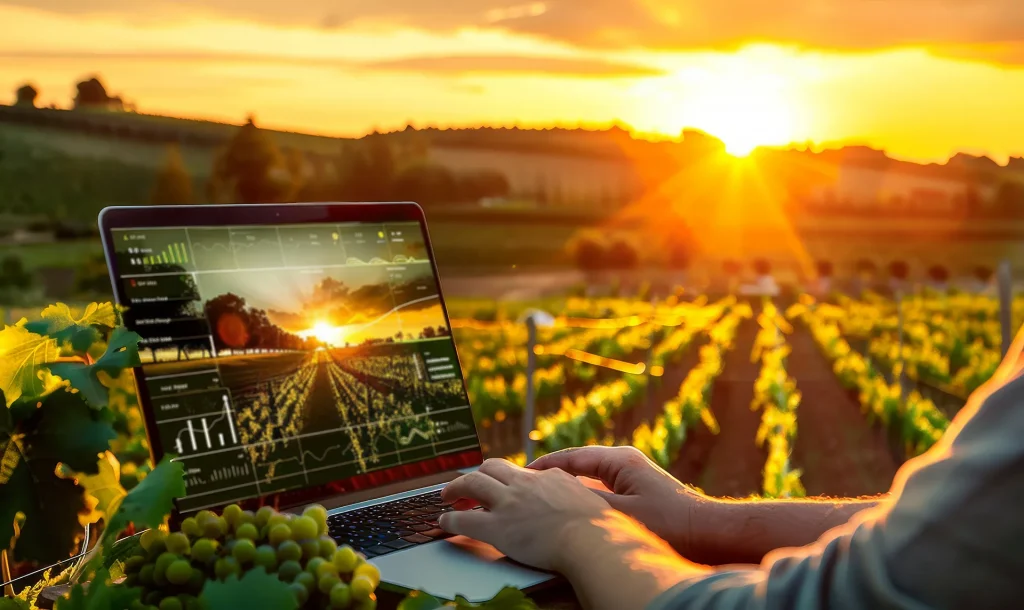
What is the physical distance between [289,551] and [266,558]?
0.6 inches

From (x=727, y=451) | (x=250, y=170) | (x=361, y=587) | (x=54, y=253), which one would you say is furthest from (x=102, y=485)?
(x=250, y=170)

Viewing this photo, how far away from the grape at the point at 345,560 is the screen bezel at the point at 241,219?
20.4 inches

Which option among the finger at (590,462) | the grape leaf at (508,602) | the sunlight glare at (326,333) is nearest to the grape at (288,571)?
the grape leaf at (508,602)

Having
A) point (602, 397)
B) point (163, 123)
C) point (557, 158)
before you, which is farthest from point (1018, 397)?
point (557, 158)

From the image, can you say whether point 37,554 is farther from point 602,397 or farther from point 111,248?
point 602,397

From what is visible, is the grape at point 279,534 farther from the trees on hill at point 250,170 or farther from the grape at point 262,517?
the trees on hill at point 250,170

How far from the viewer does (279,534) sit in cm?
63

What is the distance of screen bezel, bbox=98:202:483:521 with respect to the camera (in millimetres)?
1117

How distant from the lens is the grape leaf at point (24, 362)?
2.47 feet

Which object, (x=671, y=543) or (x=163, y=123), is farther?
(x=163, y=123)

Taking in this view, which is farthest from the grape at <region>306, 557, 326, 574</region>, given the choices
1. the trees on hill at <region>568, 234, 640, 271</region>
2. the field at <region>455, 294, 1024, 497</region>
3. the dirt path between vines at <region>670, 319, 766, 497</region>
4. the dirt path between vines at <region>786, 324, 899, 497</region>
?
the trees on hill at <region>568, 234, 640, 271</region>

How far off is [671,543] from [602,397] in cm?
748

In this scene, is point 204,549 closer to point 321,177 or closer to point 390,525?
point 390,525

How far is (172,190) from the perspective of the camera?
44531 mm
